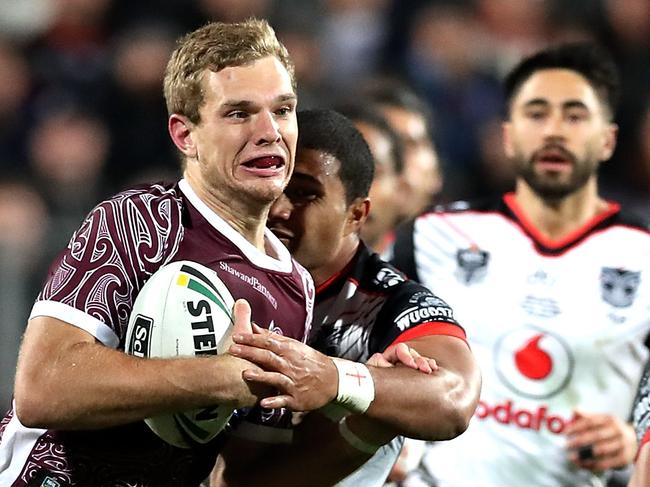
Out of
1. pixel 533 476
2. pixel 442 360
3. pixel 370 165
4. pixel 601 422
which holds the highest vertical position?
pixel 370 165

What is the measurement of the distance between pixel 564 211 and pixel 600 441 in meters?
0.99

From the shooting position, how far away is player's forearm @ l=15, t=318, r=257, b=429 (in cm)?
298

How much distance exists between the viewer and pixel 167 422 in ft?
10.4

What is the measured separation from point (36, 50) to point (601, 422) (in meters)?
4.86

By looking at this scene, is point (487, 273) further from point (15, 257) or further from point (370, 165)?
point (15, 257)

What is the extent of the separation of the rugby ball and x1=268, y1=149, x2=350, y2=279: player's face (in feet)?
2.31

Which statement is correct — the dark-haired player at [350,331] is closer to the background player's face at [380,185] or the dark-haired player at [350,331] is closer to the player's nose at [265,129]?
the player's nose at [265,129]

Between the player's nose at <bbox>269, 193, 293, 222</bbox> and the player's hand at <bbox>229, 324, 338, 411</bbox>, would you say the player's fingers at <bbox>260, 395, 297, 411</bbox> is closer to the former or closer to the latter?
the player's hand at <bbox>229, 324, 338, 411</bbox>

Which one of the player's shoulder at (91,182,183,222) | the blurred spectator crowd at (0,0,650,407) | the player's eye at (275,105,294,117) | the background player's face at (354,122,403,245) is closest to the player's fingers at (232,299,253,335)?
the player's shoulder at (91,182,183,222)

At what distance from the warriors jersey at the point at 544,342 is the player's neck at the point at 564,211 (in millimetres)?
47

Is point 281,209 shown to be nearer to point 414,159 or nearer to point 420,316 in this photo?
point 420,316

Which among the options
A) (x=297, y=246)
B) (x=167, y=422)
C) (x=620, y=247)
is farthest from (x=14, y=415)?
(x=620, y=247)

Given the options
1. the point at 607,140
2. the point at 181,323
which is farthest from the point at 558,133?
the point at 181,323

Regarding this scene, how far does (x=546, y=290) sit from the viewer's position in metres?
5.41
